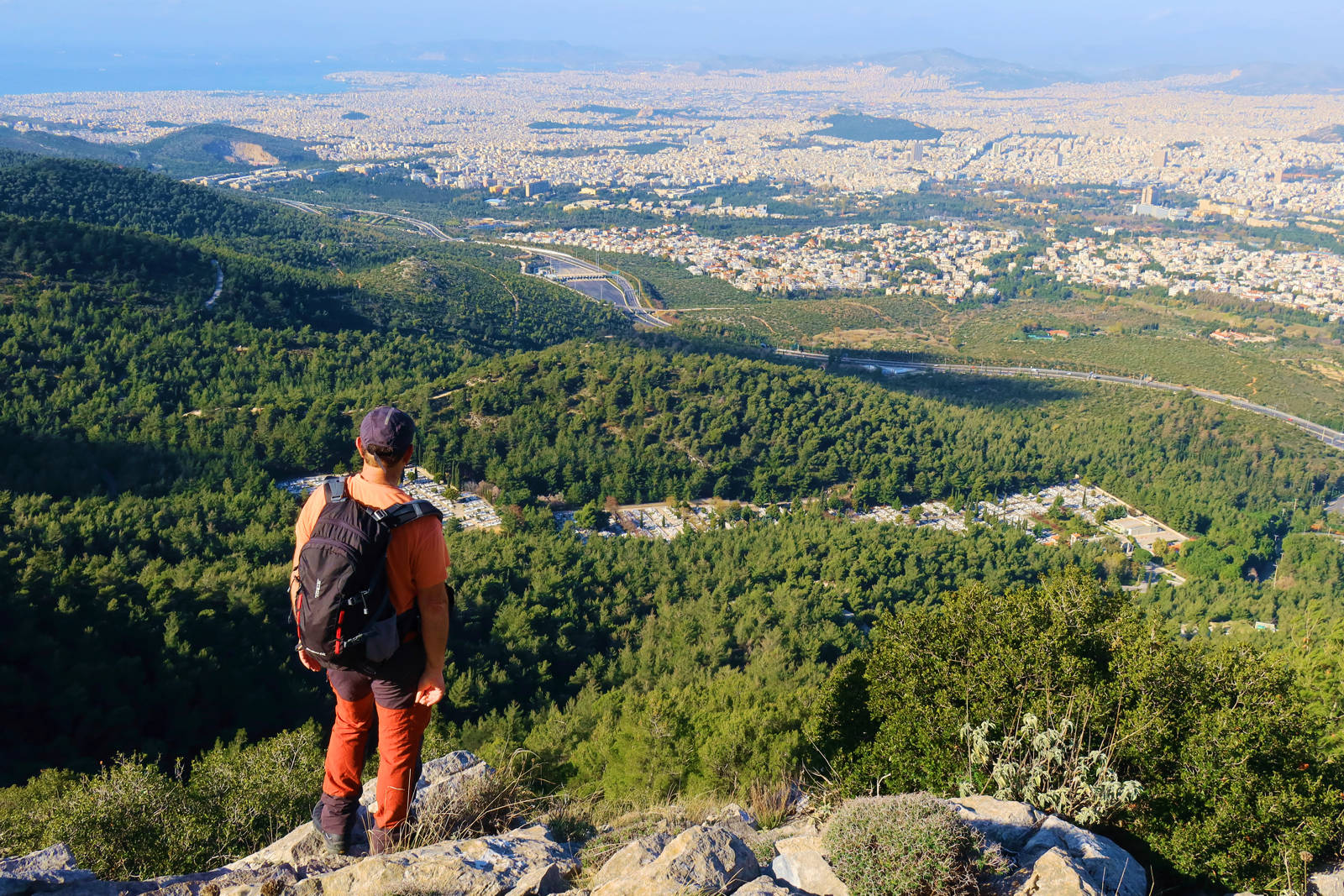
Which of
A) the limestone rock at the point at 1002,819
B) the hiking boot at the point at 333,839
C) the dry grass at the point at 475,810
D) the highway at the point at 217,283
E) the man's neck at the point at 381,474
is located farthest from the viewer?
the highway at the point at 217,283

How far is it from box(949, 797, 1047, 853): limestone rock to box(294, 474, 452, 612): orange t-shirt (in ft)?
10.3

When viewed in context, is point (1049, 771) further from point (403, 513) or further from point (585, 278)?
point (585, 278)

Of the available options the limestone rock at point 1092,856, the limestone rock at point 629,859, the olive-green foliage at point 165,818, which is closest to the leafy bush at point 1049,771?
the limestone rock at point 1092,856

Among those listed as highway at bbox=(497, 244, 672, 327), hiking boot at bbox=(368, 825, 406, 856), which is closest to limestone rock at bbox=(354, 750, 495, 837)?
hiking boot at bbox=(368, 825, 406, 856)

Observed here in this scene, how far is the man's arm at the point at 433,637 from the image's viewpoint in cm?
402

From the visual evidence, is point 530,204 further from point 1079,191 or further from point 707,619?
point 707,619

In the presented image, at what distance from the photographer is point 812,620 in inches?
734

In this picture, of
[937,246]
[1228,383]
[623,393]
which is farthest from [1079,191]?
[623,393]

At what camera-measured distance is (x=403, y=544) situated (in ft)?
12.6

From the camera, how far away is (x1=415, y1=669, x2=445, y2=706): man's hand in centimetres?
415

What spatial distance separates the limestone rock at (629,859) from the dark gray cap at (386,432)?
91.0 inches

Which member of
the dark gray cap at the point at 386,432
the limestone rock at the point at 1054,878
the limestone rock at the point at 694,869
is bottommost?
the limestone rock at the point at 1054,878

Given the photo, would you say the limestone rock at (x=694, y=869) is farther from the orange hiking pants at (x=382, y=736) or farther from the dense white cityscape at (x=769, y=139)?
the dense white cityscape at (x=769, y=139)

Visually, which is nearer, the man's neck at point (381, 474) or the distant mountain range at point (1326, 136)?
the man's neck at point (381, 474)
